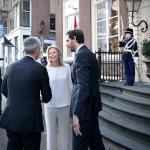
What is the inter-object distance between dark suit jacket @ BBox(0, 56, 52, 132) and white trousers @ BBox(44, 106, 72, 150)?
115 centimetres

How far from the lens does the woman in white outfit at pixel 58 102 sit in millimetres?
5438

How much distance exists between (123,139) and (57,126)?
1.48 m

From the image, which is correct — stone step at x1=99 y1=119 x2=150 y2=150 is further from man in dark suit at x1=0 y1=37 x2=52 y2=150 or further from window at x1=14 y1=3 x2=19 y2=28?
window at x1=14 y1=3 x2=19 y2=28

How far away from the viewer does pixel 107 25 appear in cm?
1438

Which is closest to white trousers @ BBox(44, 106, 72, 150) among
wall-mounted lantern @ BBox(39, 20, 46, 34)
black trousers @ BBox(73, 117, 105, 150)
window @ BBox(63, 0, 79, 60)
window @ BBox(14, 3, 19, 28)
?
black trousers @ BBox(73, 117, 105, 150)

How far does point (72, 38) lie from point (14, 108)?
107cm

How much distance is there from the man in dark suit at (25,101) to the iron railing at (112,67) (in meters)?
7.85

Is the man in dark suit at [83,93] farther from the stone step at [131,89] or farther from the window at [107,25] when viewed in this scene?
the window at [107,25]

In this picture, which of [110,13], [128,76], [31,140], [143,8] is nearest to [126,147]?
[31,140]

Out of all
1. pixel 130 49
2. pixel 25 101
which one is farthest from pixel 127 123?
pixel 25 101

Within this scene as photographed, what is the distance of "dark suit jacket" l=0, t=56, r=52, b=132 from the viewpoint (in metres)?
4.21

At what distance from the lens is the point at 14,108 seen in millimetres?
4234

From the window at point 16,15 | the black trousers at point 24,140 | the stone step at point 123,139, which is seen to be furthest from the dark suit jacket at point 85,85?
the window at point 16,15

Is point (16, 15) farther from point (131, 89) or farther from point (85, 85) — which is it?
point (85, 85)
